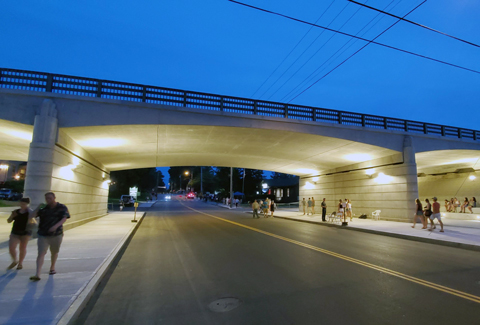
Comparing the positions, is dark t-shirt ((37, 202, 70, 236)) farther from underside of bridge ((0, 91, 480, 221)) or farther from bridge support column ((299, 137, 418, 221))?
bridge support column ((299, 137, 418, 221))

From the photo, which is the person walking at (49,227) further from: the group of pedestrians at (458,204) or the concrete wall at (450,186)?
the concrete wall at (450,186)

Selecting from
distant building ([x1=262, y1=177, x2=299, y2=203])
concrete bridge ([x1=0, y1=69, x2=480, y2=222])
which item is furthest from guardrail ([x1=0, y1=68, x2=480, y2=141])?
distant building ([x1=262, y1=177, x2=299, y2=203])

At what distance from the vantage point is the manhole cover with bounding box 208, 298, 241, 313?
13.5 ft

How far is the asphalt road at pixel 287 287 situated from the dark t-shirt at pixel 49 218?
147 centimetres

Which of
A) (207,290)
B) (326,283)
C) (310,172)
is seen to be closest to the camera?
(207,290)

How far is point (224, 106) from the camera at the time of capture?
1505cm

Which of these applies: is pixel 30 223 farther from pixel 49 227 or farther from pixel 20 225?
pixel 49 227

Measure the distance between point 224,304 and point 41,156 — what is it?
9.77 meters

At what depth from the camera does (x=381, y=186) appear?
19.2 m

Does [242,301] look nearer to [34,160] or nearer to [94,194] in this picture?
[34,160]

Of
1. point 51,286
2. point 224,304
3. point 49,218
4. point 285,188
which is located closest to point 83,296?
point 51,286

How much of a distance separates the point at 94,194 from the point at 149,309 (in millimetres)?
17119

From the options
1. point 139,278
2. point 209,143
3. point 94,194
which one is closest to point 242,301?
point 139,278

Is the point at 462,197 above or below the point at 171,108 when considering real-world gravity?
below
